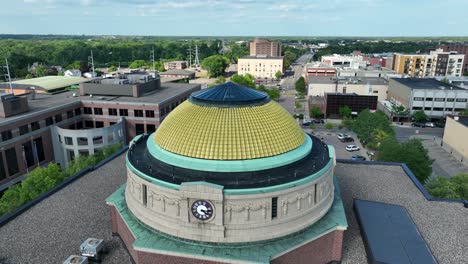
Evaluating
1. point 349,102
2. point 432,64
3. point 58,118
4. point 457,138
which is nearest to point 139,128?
point 58,118

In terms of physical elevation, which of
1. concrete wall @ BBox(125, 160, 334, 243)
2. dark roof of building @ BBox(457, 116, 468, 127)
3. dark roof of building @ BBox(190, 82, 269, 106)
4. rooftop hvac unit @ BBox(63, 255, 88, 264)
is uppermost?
dark roof of building @ BBox(190, 82, 269, 106)

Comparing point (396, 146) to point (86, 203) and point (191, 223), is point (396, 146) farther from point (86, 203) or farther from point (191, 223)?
point (86, 203)

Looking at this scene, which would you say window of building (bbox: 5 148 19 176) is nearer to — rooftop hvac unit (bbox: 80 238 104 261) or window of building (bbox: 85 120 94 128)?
window of building (bbox: 85 120 94 128)

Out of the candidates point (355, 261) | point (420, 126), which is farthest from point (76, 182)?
point (420, 126)

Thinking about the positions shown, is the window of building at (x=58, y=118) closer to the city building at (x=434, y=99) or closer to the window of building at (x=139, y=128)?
the window of building at (x=139, y=128)

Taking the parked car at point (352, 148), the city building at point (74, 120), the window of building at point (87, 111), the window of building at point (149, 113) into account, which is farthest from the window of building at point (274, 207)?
the window of building at point (87, 111)

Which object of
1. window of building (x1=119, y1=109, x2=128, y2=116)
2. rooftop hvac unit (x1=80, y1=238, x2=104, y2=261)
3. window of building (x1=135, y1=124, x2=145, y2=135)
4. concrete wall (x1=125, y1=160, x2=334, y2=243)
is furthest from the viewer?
window of building (x1=135, y1=124, x2=145, y2=135)

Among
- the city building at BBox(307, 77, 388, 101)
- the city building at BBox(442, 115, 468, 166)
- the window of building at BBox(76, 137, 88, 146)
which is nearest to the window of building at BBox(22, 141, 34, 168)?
the window of building at BBox(76, 137, 88, 146)
